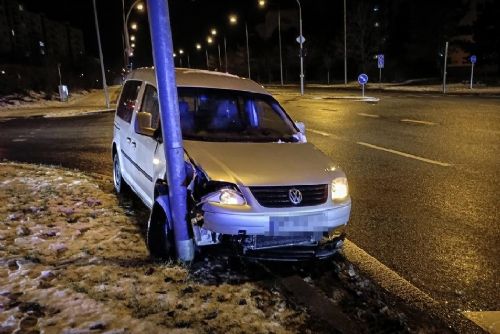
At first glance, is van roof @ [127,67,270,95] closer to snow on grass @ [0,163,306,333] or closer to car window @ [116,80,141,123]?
car window @ [116,80,141,123]

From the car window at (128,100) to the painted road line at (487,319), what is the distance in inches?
171

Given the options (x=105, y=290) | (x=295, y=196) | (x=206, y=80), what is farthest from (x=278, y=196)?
(x=206, y=80)

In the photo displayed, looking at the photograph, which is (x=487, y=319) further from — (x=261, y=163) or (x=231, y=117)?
(x=231, y=117)

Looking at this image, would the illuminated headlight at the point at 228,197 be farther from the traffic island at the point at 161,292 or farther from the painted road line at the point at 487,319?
the painted road line at the point at 487,319

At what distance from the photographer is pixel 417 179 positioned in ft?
26.0

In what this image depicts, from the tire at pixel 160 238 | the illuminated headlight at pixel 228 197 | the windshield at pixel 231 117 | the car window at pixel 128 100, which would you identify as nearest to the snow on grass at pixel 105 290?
the tire at pixel 160 238

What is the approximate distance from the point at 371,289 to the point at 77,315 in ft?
7.68

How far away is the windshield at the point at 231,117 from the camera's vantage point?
5100 mm

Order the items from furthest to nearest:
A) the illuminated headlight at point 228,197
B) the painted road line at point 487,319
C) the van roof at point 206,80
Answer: the van roof at point 206,80 < the illuminated headlight at point 228,197 < the painted road line at point 487,319

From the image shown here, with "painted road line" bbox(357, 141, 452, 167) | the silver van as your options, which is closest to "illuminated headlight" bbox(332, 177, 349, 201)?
the silver van

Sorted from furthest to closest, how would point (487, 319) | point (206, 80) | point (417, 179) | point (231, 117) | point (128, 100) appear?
1. point (417, 179)
2. point (128, 100)
3. point (206, 80)
4. point (231, 117)
5. point (487, 319)

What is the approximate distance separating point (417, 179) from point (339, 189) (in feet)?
13.1

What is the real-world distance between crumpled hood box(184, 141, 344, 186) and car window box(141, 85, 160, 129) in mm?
779

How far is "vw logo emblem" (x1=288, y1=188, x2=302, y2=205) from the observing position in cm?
409
